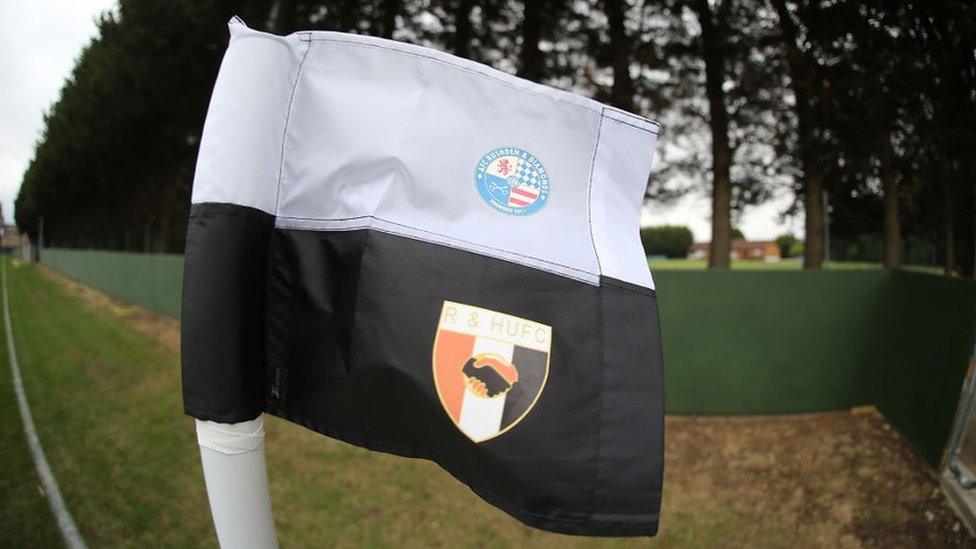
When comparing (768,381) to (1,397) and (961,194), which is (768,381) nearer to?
(961,194)

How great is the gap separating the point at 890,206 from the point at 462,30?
8.40 meters

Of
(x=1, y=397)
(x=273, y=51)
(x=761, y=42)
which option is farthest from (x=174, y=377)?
(x=761, y=42)

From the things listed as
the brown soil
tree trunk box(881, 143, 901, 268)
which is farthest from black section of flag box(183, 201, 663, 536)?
tree trunk box(881, 143, 901, 268)

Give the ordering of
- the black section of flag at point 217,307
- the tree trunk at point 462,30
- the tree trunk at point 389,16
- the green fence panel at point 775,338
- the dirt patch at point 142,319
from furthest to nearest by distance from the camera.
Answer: the dirt patch at point 142,319, the tree trunk at point 389,16, the tree trunk at point 462,30, the green fence panel at point 775,338, the black section of flag at point 217,307

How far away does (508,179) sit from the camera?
111 cm

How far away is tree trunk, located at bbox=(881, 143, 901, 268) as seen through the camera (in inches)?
354

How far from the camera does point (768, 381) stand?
719cm

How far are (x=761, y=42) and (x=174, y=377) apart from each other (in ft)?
34.5

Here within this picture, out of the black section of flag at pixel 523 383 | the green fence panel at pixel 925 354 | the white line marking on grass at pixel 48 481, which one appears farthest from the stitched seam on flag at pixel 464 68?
the green fence panel at pixel 925 354

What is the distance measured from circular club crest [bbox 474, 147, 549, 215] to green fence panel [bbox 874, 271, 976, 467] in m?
5.64

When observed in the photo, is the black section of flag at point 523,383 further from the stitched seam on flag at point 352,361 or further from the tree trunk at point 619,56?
the tree trunk at point 619,56

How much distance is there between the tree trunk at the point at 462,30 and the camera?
37.4ft

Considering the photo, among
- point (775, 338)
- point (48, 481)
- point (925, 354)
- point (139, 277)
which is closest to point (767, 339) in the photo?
point (775, 338)

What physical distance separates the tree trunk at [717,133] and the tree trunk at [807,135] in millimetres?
981
